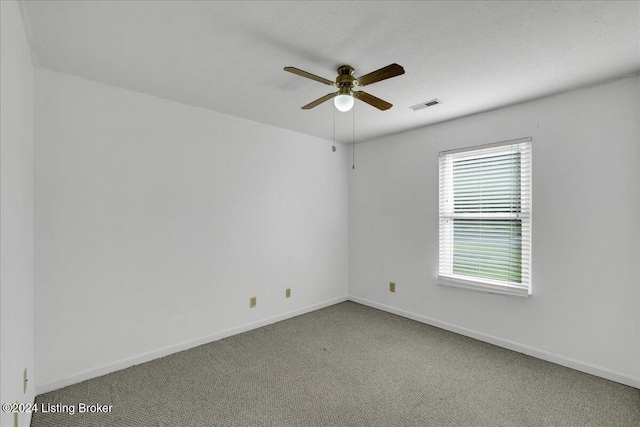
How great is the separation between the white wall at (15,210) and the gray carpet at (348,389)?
0.66 m

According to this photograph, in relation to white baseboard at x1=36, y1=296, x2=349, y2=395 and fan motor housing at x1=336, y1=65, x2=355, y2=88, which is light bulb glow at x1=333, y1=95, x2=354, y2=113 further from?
white baseboard at x1=36, y1=296, x2=349, y2=395

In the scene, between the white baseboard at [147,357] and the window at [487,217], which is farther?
the window at [487,217]

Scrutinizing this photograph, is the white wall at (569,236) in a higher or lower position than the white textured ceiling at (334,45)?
lower

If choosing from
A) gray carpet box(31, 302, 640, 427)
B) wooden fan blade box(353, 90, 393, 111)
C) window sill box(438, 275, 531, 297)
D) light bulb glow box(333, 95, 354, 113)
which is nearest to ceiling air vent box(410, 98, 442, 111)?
wooden fan blade box(353, 90, 393, 111)

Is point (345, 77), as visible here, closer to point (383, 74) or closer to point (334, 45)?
point (334, 45)

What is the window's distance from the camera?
9.66 feet

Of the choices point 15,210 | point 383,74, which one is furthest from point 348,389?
point 15,210

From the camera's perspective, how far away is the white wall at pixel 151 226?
7.55 ft

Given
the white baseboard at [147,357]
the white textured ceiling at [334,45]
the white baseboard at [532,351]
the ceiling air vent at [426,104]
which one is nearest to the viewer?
the white textured ceiling at [334,45]

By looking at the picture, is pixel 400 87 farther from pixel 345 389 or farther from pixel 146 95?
pixel 345 389

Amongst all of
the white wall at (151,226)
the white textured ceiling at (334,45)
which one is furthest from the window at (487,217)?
the white wall at (151,226)

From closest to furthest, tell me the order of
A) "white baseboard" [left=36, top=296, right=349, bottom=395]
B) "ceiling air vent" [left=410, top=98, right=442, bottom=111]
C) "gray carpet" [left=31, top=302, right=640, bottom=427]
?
"gray carpet" [left=31, top=302, right=640, bottom=427]
"white baseboard" [left=36, top=296, right=349, bottom=395]
"ceiling air vent" [left=410, top=98, right=442, bottom=111]

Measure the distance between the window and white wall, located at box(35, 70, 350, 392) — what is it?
69.1 inches

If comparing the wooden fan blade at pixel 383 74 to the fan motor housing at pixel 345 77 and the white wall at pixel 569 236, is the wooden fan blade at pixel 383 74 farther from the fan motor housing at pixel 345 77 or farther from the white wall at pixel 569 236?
the white wall at pixel 569 236
